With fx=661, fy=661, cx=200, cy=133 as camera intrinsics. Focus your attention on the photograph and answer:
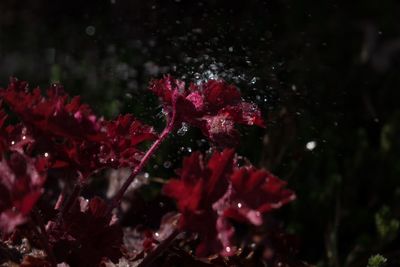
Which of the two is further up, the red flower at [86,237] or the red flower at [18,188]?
the red flower at [18,188]

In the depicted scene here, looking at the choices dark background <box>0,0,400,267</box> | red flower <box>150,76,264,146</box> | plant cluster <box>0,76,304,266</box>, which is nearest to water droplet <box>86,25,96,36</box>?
dark background <box>0,0,400,267</box>

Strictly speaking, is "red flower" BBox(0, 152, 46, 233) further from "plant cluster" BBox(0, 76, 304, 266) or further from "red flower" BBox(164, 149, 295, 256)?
"red flower" BBox(164, 149, 295, 256)

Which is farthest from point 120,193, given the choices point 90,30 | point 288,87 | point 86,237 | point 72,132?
point 90,30

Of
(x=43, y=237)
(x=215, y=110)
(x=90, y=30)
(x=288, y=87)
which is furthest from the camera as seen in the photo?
(x=90, y=30)

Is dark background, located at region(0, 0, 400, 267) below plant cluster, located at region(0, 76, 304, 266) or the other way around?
below

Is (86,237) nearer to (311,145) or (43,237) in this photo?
(43,237)

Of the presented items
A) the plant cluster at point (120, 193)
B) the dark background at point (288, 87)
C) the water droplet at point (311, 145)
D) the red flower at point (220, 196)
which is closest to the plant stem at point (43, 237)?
the plant cluster at point (120, 193)

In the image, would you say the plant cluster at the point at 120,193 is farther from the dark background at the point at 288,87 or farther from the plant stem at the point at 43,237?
the dark background at the point at 288,87
